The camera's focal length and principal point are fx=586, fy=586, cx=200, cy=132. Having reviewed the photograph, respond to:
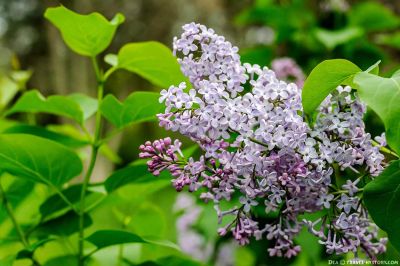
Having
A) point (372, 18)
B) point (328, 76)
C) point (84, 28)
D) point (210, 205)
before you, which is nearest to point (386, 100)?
point (328, 76)

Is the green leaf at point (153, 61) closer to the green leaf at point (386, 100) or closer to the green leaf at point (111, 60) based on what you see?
the green leaf at point (111, 60)

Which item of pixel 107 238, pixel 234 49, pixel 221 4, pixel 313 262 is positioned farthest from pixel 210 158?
pixel 221 4

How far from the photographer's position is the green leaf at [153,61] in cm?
111

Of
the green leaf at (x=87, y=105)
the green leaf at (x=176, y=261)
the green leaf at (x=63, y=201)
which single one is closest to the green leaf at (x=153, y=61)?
the green leaf at (x=87, y=105)

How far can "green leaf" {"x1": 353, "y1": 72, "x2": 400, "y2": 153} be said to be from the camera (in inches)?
28.1

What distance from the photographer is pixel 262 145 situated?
83 centimetres

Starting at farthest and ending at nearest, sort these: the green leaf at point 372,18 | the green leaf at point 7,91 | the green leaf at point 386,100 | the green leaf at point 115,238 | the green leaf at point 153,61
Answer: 1. the green leaf at point 372,18
2. the green leaf at point 7,91
3. the green leaf at point 153,61
4. the green leaf at point 115,238
5. the green leaf at point 386,100

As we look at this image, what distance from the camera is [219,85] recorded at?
0.84m

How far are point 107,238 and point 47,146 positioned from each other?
0.65ft

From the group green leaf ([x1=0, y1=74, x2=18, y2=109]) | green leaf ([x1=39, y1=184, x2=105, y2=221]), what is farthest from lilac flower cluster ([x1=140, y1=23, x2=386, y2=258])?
green leaf ([x1=0, y1=74, x2=18, y2=109])

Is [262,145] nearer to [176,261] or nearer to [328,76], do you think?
[328,76]

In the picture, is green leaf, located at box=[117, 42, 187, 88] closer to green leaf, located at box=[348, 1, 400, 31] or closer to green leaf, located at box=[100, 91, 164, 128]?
green leaf, located at box=[100, 91, 164, 128]

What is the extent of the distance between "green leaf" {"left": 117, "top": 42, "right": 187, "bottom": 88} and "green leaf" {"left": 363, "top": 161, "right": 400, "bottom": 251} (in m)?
0.43

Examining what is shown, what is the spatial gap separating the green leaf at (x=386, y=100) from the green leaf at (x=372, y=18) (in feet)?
5.77
